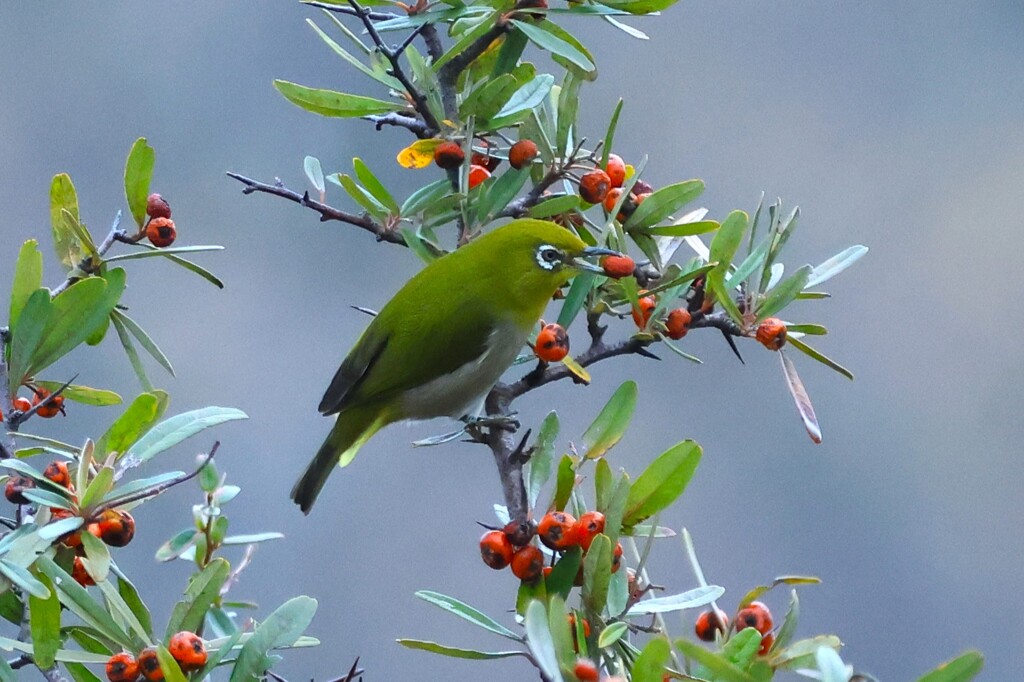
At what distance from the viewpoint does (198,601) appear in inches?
48.4

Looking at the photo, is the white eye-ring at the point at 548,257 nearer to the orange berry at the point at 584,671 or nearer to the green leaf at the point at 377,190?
the green leaf at the point at 377,190

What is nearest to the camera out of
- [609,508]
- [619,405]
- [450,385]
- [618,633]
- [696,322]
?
[618,633]

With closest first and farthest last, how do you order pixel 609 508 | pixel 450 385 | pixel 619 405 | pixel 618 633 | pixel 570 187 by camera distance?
pixel 618 633
pixel 609 508
pixel 619 405
pixel 570 187
pixel 450 385

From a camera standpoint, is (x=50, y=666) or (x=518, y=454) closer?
(x=50, y=666)

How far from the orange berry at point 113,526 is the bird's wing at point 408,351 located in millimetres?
933

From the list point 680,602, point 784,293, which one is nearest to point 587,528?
point 680,602

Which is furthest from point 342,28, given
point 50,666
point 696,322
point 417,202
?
point 50,666

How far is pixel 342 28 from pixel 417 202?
28cm

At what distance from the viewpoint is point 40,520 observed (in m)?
1.20

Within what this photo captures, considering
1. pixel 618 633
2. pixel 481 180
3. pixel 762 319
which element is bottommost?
pixel 618 633

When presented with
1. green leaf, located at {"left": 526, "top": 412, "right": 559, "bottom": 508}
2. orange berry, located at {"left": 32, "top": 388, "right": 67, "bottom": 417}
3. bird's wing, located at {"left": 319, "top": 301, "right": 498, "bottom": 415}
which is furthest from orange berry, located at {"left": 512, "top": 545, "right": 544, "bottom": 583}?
bird's wing, located at {"left": 319, "top": 301, "right": 498, "bottom": 415}

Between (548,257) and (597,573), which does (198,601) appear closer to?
(597,573)

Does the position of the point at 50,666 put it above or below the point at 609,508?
below

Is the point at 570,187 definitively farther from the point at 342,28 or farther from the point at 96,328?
the point at 96,328
